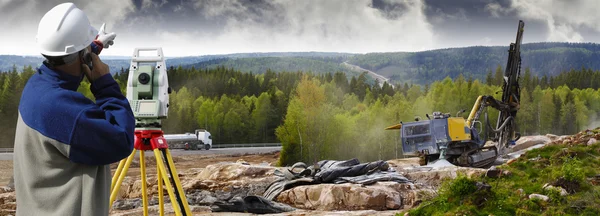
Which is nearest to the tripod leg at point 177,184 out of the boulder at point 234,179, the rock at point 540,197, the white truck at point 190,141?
the rock at point 540,197

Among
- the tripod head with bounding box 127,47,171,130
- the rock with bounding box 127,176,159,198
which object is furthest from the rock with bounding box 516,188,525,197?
the rock with bounding box 127,176,159,198

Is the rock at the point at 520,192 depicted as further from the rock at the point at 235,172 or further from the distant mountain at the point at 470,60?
the distant mountain at the point at 470,60

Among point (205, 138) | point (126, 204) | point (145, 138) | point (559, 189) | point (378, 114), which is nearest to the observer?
point (145, 138)

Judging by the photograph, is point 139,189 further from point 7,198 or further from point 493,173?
point 493,173

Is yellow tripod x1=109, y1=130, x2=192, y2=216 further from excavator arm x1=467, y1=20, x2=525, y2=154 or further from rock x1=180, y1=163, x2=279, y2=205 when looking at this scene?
excavator arm x1=467, y1=20, x2=525, y2=154

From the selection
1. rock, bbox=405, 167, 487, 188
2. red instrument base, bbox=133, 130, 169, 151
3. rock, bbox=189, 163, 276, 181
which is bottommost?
rock, bbox=189, 163, 276, 181

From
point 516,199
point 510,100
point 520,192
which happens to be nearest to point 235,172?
point 510,100
